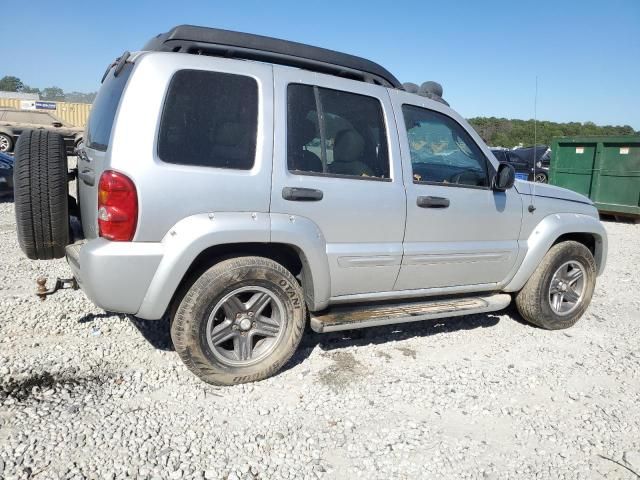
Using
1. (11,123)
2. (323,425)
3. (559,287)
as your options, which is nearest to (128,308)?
(323,425)

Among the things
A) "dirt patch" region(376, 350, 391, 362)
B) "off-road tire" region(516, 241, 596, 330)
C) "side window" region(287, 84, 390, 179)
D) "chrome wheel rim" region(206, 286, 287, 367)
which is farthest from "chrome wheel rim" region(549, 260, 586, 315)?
"chrome wheel rim" region(206, 286, 287, 367)

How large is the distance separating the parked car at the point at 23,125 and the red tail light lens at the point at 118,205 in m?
17.9

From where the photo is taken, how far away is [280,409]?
302 centimetres

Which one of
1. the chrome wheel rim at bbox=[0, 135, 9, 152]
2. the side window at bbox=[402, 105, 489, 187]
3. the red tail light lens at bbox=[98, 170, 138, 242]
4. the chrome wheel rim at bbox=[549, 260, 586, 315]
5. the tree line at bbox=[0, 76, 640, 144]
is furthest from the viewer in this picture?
the tree line at bbox=[0, 76, 640, 144]

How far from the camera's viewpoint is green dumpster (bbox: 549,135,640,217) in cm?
1038

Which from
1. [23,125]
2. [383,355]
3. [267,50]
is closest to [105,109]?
[267,50]

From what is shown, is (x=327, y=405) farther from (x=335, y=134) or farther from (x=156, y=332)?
(x=335, y=134)

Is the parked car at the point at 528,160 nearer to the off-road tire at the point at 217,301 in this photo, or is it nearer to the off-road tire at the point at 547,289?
the off-road tire at the point at 547,289

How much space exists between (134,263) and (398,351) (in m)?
2.11

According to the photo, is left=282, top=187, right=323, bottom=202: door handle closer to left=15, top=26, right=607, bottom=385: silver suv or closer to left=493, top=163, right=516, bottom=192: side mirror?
left=15, top=26, right=607, bottom=385: silver suv

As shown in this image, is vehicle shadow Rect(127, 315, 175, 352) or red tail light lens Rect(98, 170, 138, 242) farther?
vehicle shadow Rect(127, 315, 175, 352)

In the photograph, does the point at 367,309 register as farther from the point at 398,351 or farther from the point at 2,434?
the point at 2,434

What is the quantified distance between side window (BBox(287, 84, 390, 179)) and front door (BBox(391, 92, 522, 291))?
208 mm

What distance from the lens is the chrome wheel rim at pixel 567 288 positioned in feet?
14.8
